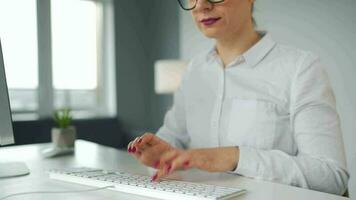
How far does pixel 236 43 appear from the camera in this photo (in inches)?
43.1

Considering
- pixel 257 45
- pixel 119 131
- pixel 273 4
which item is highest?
pixel 273 4

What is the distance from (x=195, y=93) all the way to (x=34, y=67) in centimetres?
224

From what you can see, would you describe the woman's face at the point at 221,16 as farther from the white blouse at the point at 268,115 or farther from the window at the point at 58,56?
the window at the point at 58,56

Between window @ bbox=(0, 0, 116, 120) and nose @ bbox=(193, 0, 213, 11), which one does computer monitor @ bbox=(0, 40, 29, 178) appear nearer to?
nose @ bbox=(193, 0, 213, 11)

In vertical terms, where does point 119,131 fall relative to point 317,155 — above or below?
below

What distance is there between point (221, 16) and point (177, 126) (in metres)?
0.41

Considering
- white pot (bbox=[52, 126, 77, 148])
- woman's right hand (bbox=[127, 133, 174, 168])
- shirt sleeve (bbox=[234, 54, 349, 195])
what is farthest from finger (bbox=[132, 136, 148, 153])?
white pot (bbox=[52, 126, 77, 148])

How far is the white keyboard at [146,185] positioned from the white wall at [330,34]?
173cm

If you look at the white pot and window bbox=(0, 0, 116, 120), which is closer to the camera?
the white pot

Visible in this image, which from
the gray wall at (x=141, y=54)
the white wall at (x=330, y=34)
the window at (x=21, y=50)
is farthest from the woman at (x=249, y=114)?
the gray wall at (x=141, y=54)

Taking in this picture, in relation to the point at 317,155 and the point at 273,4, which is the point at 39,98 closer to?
the point at 273,4

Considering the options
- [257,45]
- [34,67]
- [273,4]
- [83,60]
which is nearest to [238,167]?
[257,45]

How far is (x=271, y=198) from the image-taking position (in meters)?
0.63

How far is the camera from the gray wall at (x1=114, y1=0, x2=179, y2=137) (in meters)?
3.59
